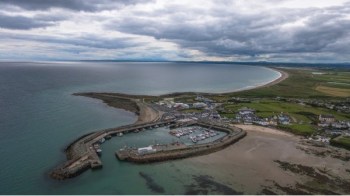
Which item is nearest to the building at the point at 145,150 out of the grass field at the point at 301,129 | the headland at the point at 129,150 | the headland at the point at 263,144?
the headland at the point at 263,144

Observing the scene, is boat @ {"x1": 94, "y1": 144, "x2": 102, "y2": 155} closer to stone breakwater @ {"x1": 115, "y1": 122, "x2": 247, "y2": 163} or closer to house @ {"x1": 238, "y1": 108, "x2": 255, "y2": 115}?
stone breakwater @ {"x1": 115, "y1": 122, "x2": 247, "y2": 163}

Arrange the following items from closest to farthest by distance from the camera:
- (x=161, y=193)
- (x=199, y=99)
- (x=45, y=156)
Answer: (x=161, y=193) < (x=45, y=156) < (x=199, y=99)

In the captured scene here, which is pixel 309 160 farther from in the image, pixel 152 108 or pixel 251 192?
pixel 152 108

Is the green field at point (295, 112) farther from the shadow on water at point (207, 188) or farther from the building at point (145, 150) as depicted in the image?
the building at point (145, 150)

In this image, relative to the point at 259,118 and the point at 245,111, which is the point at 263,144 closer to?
the point at 259,118

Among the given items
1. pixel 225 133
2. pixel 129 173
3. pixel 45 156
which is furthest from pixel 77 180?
pixel 225 133

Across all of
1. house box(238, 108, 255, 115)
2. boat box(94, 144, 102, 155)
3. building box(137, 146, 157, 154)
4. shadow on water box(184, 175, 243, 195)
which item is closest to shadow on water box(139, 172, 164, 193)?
shadow on water box(184, 175, 243, 195)
